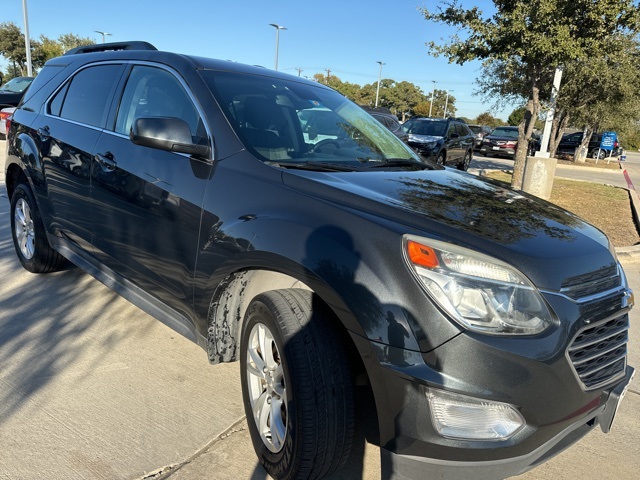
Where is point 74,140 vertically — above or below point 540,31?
below

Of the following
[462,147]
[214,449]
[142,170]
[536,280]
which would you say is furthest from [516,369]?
[462,147]

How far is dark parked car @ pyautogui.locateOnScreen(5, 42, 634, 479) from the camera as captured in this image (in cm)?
172

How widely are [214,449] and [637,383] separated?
286 cm

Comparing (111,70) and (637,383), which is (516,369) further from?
(111,70)

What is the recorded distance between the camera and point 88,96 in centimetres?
366

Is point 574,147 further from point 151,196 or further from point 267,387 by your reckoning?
point 267,387

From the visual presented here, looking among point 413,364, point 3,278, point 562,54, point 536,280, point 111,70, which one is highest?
point 562,54

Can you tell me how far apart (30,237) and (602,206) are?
424 inches

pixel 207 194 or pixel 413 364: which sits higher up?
pixel 207 194

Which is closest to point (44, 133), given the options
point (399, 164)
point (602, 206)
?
point (399, 164)

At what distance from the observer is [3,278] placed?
4391mm

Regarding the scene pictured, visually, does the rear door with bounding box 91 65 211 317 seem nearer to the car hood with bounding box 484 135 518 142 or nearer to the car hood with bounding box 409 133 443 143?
the car hood with bounding box 409 133 443 143

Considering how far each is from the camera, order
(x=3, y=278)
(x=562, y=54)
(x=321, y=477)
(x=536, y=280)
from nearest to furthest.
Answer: (x=536, y=280) < (x=321, y=477) < (x=3, y=278) < (x=562, y=54)

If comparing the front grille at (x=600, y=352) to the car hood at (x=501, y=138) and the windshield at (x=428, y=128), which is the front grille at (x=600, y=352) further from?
the car hood at (x=501, y=138)
